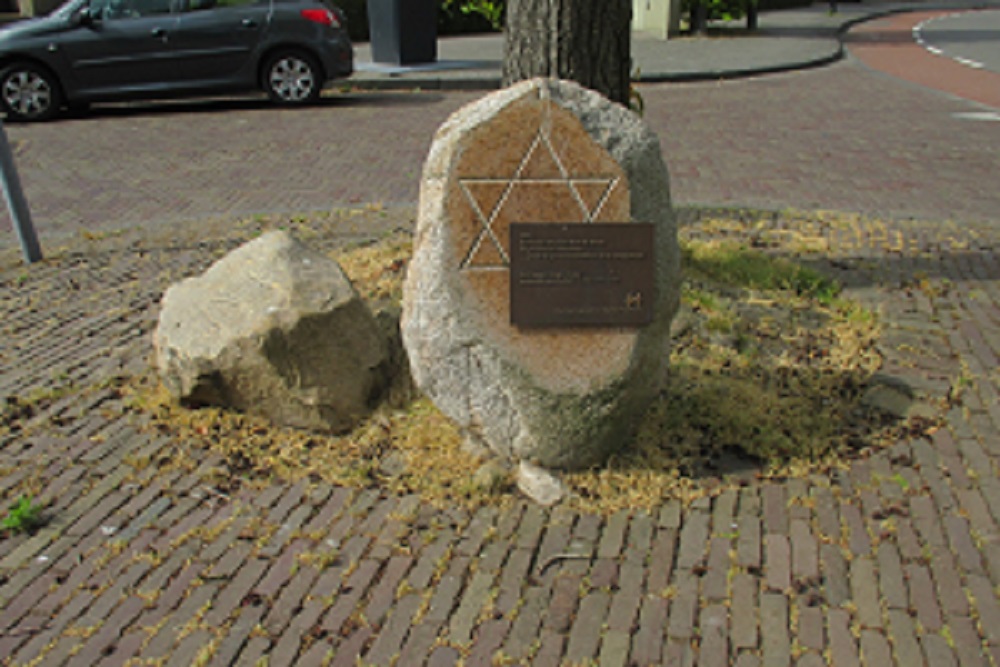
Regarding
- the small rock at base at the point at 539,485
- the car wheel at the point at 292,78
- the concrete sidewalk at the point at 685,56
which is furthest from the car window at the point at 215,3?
the small rock at base at the point at 539,485

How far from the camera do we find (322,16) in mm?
12211

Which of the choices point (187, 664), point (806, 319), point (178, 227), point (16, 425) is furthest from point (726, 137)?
point (187, 664)

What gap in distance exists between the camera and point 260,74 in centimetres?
1236

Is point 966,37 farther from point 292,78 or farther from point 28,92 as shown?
point 28,92

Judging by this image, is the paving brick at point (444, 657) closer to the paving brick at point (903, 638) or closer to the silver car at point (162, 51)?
the paving brick at point (903, 638)

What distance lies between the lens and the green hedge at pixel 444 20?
20.4 m

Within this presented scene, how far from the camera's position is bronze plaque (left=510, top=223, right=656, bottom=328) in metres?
3.53

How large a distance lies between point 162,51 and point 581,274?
10.1 m

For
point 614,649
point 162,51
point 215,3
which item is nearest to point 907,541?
point 614,649

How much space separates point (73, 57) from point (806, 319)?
33.7 feet

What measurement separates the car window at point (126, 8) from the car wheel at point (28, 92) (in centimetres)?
104

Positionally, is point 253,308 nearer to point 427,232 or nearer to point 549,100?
point 427,232

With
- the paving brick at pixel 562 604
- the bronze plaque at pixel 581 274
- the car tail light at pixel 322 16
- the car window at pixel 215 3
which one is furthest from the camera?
the car tail light at pixel 322 16

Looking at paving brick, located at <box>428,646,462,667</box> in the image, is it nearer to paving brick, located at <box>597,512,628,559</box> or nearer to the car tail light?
paving brick, located at <box>597,512,628,559</box>
